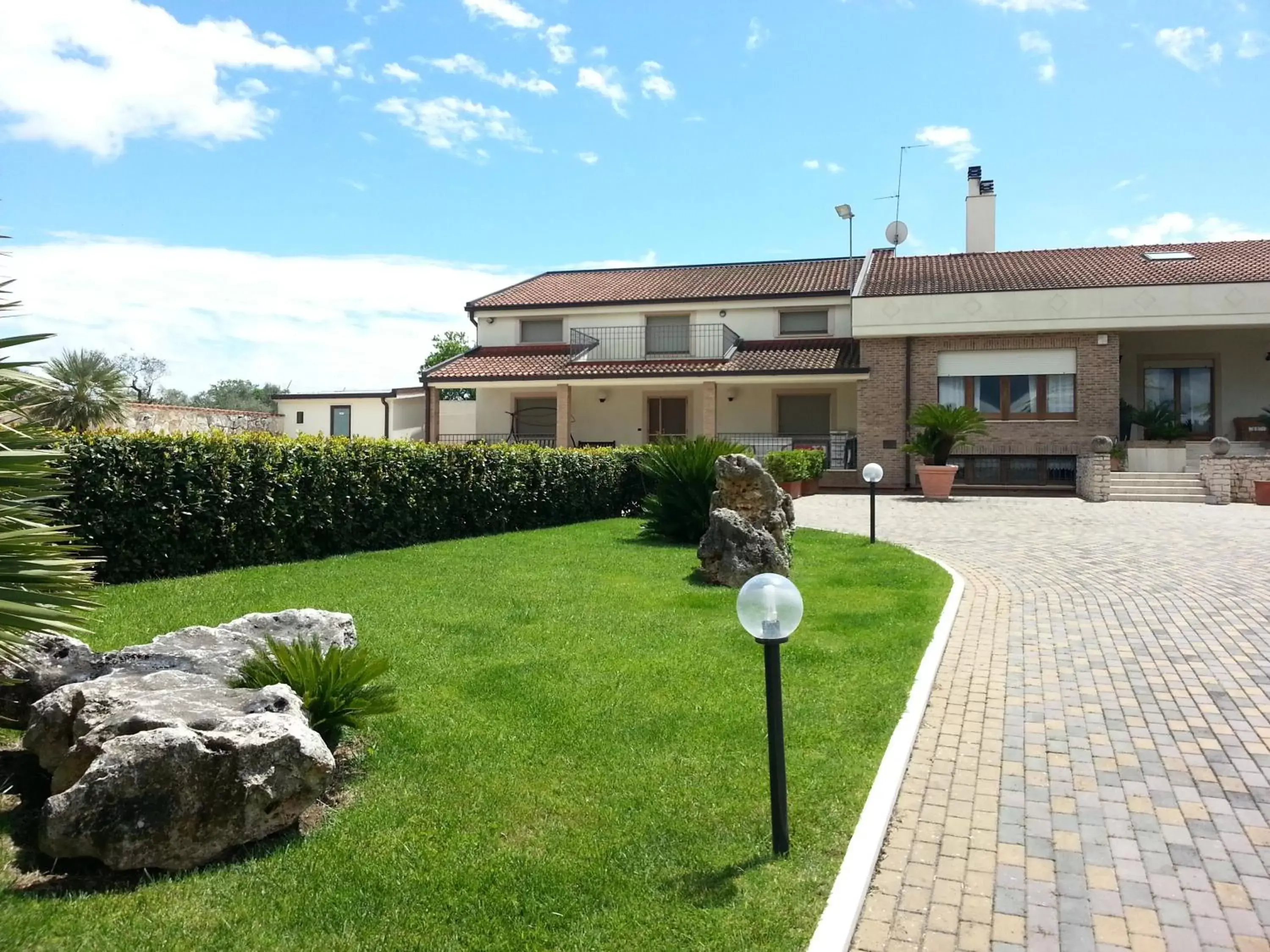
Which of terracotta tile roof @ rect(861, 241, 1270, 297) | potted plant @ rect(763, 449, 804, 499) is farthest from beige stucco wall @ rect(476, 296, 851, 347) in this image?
potted plant @ rect(763, 449, 804, 499)

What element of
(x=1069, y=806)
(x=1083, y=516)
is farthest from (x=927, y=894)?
(x=1083, y=516)

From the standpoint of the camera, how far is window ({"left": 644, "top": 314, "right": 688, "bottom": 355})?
29.2 metres

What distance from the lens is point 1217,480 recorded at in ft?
63.3

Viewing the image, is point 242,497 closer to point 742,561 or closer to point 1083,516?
point 742,561

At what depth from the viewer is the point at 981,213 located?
3048 cm

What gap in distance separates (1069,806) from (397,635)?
442 centimetres

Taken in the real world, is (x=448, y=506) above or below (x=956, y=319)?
below

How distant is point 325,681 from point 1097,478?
2008 centimetres

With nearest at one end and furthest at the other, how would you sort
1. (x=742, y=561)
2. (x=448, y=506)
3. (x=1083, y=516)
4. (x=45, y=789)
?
1. (x=45, y=789)
2. (x=742, y=561)
3. (x=448, y=506)
4. (x=1083, y=516)

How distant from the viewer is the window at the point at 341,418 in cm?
3594

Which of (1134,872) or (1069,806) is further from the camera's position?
(1069,806)

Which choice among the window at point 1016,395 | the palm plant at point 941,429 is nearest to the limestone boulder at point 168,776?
the palm plant at point 941,429

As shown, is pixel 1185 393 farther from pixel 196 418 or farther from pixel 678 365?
pixel 196 418

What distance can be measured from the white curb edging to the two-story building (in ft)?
63.9
